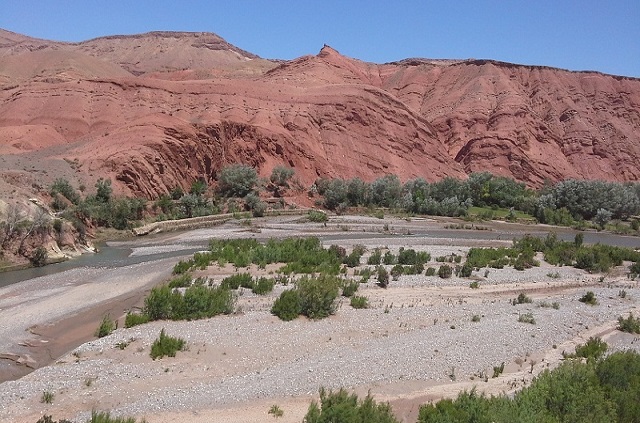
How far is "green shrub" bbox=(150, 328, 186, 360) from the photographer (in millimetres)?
14781

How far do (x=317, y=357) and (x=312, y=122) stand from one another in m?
61.2

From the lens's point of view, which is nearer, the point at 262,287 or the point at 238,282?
the point at 262,287

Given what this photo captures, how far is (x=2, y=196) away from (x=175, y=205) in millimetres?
18152

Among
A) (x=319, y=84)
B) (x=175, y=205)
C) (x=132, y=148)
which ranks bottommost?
(x=175, y=205)

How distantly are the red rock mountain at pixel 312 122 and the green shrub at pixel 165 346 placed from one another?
2154cm

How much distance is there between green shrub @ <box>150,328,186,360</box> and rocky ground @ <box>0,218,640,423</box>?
0.27 metres

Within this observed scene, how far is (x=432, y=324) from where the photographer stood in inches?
741

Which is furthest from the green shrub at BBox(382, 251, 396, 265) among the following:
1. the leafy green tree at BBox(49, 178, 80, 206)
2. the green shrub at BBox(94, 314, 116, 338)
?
the leafy green tree at BBox(49, 178, 80, 206)

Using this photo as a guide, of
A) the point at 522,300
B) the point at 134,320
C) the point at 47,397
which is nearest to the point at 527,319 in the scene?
the point at 522,300

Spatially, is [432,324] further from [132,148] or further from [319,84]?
[319,84]

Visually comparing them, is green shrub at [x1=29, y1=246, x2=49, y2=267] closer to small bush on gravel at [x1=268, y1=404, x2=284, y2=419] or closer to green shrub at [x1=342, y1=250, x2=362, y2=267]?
green shrub at [x1=342, y1=250, x2=362, y2=267]

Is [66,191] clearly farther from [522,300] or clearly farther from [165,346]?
[522,300]

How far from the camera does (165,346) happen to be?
49.2 ft

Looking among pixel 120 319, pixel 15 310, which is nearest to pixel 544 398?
pixel 120 319
